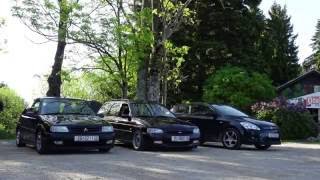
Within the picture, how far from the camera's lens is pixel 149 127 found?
16.9m

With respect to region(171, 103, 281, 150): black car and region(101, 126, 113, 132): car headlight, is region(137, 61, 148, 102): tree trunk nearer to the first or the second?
region(171, 103, 281, 150): black car

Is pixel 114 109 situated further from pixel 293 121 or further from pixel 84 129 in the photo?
pixel 293 121

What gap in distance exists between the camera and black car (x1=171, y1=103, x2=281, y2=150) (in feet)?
60.2

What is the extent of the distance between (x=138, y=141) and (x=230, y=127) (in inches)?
128

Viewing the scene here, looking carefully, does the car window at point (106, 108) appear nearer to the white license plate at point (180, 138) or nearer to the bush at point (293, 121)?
the white license plate at point (180, 138)

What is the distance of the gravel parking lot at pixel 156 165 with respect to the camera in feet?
36.7

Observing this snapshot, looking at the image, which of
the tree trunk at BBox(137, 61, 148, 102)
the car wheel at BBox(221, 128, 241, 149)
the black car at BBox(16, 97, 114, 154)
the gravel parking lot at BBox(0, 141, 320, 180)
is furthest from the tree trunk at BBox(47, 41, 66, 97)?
the gravel parking lot at BBox(0, 141, 320, 180)

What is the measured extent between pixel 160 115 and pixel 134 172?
704 centimetres

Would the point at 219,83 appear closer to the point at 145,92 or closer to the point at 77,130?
the point at 145,92

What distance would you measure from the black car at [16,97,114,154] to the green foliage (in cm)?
1789

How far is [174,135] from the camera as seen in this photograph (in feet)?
55.4

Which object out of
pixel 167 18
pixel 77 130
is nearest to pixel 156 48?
pixel 167 18

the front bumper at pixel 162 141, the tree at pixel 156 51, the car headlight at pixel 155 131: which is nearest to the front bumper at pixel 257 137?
the front bumper at pixel 162 141

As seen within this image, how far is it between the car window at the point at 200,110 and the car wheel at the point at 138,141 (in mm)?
3375
